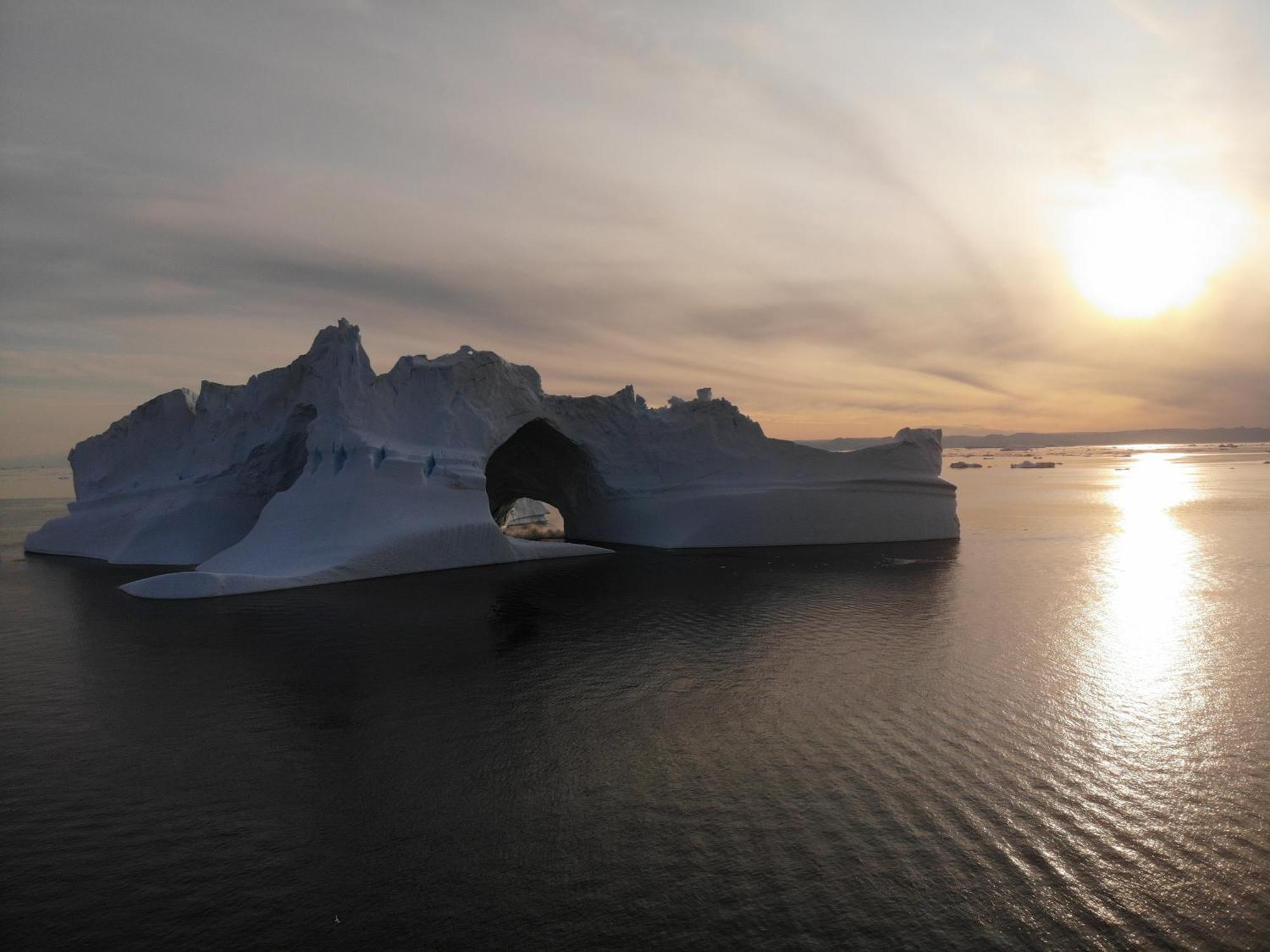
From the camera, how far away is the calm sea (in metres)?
4.02

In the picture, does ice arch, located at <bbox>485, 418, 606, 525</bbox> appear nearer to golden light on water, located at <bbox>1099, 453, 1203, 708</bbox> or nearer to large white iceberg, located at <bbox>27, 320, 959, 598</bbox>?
large white iceberg, located at <bbox>27, 320, 959, 598</bbox>

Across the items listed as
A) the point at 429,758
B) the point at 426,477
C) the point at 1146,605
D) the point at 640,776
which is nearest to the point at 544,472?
the point at 426,477

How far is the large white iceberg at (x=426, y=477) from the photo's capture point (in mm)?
15852

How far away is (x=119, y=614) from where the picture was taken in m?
12.2

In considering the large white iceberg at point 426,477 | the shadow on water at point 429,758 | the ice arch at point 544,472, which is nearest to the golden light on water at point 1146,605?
the shadow on water at point 429,758

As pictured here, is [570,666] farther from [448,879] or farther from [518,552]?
[518,552]

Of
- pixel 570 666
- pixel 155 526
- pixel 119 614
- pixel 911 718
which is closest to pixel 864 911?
pixel 911 718

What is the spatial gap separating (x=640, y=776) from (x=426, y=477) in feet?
39.8

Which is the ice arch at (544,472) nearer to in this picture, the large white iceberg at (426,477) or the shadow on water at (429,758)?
the large white iceberg at (426,477)

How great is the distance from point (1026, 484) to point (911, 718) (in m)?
48.3

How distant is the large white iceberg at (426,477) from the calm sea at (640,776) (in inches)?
145

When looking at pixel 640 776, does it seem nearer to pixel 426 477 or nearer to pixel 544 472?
pixel 426 477

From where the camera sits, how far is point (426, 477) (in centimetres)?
1670

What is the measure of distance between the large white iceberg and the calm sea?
12.1ft
